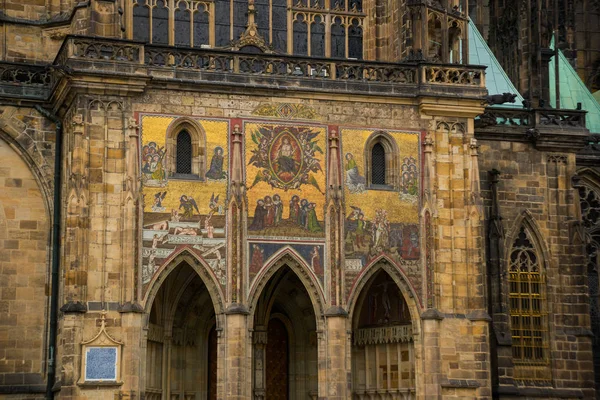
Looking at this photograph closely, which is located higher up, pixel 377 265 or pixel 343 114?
pixel 343 114

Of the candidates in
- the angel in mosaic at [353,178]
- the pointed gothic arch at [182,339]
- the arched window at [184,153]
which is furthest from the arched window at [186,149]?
the angel in mosaic at [353,178]

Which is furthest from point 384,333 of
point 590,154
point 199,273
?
point 590,154

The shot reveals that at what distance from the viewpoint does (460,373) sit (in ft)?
108

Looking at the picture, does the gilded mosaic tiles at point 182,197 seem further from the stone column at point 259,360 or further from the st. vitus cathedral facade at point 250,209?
the stone column at point 259,360

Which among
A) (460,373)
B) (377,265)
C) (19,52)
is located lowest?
(460,373)

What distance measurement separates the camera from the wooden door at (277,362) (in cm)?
3569

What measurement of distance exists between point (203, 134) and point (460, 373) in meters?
8.07

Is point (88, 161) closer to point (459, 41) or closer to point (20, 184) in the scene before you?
point (20, 184)

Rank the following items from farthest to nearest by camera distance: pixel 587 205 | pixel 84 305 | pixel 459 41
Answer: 1. pixel 587 205
2. pixel 459 41
3. pixel 84 305

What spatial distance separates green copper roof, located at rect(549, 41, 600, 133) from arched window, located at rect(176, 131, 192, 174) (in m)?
13.7

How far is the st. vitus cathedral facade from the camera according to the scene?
31.4m

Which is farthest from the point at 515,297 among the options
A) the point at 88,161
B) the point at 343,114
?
the point at 88,161

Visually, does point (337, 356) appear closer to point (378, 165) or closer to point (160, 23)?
point (378, 165)

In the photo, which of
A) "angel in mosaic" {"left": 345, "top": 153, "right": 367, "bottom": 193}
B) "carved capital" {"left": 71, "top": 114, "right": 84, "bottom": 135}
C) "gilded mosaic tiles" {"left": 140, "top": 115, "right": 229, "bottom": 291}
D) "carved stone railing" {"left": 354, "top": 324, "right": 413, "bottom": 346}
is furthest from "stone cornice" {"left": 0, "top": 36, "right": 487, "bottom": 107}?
"carved stone railing" {"left": 354, "top": 324, "right": 413, "bottom": 346}
